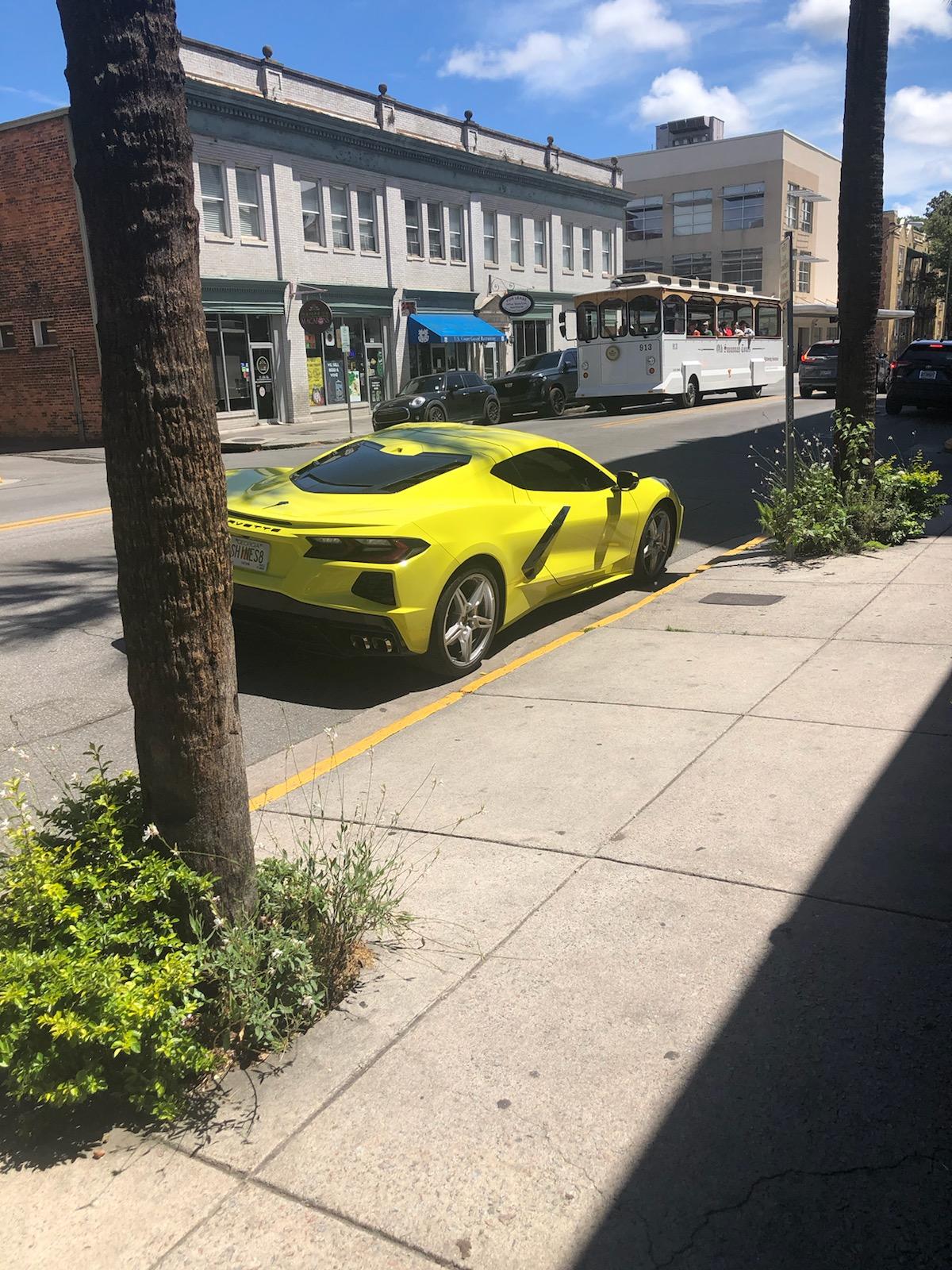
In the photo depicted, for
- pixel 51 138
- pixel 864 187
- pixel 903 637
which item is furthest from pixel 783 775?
pixel 51 138

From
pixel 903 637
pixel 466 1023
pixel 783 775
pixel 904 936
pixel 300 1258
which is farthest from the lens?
pixel 903 637

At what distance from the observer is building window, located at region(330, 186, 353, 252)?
33656 mm

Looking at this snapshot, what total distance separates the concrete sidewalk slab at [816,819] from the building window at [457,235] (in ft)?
118

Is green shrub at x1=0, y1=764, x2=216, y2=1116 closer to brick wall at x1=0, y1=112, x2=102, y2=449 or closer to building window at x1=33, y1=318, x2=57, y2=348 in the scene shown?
brick wall at x1=0, y1=112, x2=102, y2=449

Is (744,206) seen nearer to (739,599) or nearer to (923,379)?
(923,379)

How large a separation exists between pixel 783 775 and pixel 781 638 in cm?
267

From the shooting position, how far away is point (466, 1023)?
10.2 ft

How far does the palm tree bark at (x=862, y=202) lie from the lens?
9695 millimetres

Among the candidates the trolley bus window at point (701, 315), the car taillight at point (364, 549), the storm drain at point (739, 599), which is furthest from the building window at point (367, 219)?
the car taillight at point (364, 549)

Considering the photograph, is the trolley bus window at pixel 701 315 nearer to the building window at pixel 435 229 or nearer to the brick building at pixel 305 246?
the brick building at pixel 305 246

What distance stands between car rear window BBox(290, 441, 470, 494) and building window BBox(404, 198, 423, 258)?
31187 mm

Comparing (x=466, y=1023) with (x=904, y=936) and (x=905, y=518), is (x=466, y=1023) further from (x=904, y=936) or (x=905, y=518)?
(x=905, y=518)

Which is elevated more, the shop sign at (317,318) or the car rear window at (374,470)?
the shop sign at (317,318)

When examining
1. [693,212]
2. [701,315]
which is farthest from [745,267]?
[701,315]
